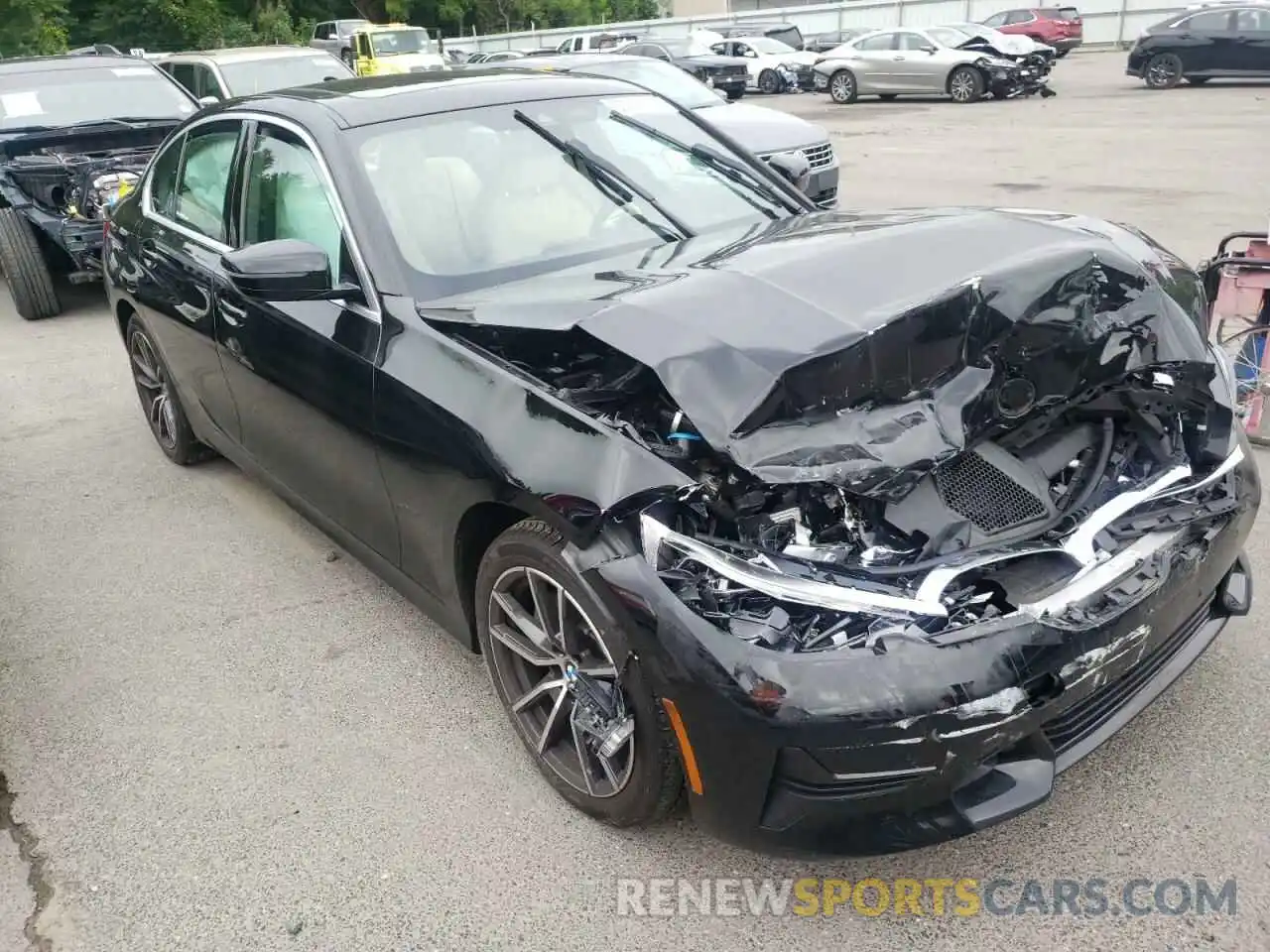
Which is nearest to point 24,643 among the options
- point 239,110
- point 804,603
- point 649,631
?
point 239,110

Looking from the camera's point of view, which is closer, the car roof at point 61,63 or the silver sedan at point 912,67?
the car roof at point 61,63

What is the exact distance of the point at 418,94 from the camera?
3641 mm

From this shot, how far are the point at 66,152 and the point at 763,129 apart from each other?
5.98 meters

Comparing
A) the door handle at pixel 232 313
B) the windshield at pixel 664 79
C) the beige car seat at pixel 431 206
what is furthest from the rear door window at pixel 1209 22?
the door handle at pixel 232 313

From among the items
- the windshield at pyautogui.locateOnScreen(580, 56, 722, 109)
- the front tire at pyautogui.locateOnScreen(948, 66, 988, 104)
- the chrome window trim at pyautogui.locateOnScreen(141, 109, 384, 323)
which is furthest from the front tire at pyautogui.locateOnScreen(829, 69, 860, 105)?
the chrome window trim at pyautogui.locateOnScreen(141, 109, 384, 323)

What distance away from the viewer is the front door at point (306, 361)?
3187 millimetres

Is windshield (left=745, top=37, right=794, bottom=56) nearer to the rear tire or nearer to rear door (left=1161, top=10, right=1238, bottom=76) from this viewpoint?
rear door (left=1161, top=10, right=1238, bottom=76)

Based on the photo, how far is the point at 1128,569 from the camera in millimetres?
2338

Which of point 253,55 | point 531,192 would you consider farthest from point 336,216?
point 253,55

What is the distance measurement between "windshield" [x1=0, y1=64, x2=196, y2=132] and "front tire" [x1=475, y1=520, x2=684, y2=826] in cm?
800

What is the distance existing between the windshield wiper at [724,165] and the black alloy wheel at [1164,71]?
2115 centimetres

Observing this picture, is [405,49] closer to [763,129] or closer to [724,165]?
[763,129]

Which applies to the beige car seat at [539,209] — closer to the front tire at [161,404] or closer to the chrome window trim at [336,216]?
the chrome window trim at [336,216]

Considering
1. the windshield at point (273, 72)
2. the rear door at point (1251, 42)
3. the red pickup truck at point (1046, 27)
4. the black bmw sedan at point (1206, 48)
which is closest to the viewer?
the windshield at point (273, 72)
